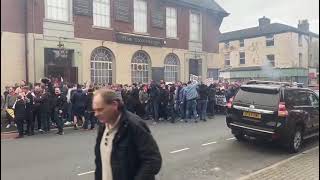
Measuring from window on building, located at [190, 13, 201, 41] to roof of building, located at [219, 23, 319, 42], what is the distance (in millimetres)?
19498

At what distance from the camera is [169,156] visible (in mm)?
8648

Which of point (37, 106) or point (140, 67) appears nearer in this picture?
point (37, 106)

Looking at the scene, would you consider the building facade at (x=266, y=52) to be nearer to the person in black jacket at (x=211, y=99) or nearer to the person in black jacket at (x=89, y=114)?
the person in black jacket at (x=211, y=99)

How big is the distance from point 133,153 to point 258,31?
156ft

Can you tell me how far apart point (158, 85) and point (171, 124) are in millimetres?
1744

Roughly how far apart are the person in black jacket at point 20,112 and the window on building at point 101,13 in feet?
30.8

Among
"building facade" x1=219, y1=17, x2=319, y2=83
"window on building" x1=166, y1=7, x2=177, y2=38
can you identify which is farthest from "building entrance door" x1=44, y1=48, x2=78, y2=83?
"building facade" x1=219, y1=17, x2=319, y2=83

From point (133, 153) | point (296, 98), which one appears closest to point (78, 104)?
point (296, 98)

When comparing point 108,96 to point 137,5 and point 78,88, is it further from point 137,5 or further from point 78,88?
point 137,5

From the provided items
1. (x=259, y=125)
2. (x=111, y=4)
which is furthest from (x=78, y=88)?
(x=111, y=4)

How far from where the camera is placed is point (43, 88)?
12555 millimetres

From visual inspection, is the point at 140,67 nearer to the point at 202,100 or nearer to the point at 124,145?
the point at 202,100

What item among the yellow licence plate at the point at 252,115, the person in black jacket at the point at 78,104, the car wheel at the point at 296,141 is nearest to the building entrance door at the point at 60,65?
the person in black jacket at the point at 78,104

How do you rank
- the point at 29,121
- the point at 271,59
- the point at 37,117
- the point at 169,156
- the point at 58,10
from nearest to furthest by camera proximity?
the point at 169,156
the point at 29,121
the point at 37,117
the point at 58,10
the point at 271,59
